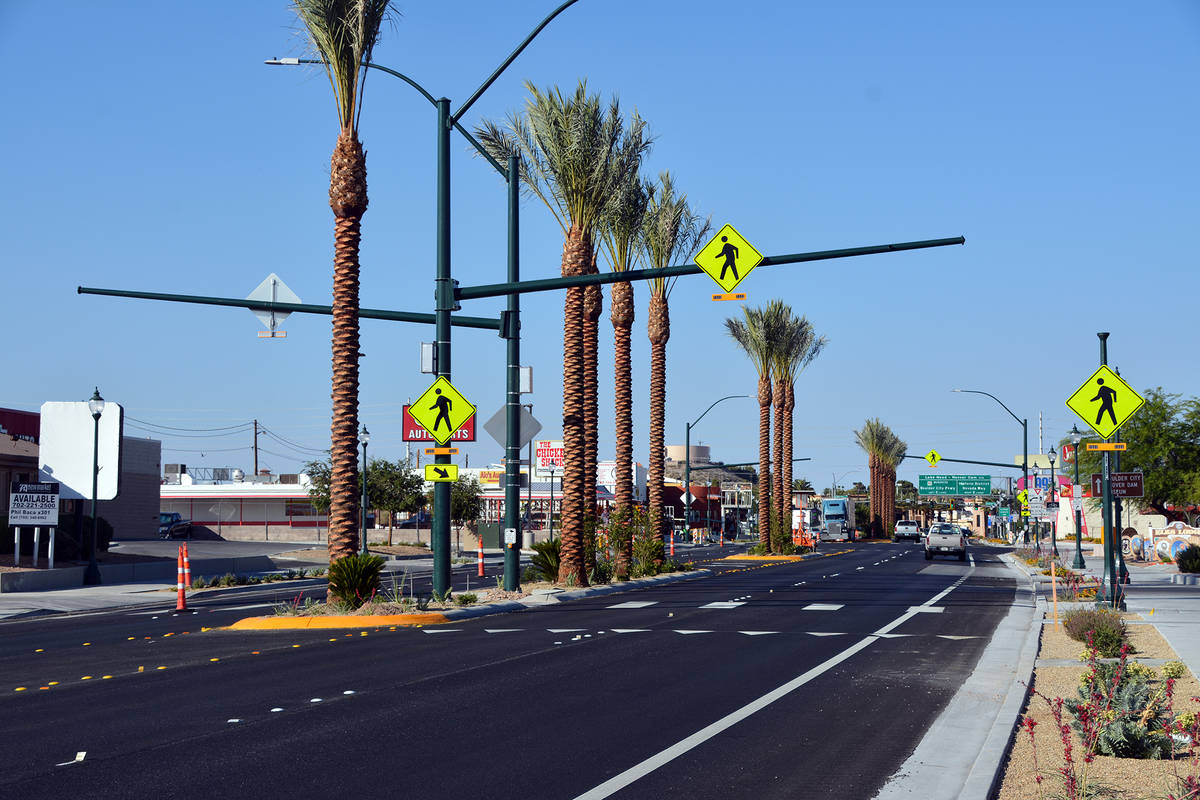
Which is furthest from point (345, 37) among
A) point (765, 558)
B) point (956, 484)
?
point (956, 484)

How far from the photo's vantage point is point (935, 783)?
27.2 feet

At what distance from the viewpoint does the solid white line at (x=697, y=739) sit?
27.0 feet

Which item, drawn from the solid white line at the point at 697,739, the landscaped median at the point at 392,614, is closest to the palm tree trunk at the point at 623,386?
the landscaped median at the point at 392,614

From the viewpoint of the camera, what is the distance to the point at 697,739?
10.0 m

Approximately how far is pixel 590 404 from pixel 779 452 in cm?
3433

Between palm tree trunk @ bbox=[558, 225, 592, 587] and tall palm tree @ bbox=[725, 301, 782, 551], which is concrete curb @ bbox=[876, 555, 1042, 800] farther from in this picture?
tall palm tree @ bbox=[725, 301, 782, 551]

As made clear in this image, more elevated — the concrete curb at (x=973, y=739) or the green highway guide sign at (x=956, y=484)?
the green highway guide sign at (x=956, y=484)

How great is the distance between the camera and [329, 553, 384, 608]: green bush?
72.7 feet

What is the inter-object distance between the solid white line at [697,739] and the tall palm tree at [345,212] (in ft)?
37.1

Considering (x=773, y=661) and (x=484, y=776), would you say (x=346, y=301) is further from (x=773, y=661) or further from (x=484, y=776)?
(x=484, y=776)

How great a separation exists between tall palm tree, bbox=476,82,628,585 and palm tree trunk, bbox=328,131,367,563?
31.7ft

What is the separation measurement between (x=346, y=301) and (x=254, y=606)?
720cm

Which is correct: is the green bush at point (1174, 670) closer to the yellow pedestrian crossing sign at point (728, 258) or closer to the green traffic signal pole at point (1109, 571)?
the green traffic signal pole at point (1109, 571)

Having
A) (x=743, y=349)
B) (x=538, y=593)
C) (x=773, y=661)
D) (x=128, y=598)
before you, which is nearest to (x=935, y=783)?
(x=773, y=661)
